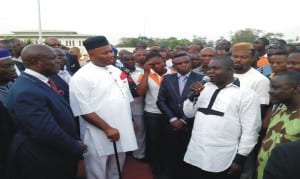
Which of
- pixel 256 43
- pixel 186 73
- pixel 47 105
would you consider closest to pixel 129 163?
pixel 186 73

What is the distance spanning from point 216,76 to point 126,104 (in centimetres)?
104

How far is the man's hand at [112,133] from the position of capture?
10.4 feet

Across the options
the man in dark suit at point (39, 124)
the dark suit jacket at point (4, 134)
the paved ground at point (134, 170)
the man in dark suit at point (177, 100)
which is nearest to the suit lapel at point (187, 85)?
the man in dark suit at point (177, 100)

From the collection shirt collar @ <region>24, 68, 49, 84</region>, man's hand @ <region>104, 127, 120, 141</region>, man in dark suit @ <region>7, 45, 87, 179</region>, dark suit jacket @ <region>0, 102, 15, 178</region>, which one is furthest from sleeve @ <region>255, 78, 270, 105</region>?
dark suit jacket @ <region>0, 102, 15, 178</region>

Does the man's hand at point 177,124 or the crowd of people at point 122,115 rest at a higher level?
the crowd of people at point 122,115

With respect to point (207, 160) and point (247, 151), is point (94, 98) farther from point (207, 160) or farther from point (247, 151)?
point (247, 151)

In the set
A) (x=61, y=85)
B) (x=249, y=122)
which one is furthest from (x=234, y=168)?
(x=61, y=85)

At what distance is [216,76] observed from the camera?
3.08m

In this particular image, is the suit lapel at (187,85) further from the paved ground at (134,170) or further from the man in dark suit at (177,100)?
the paved ground at (134,170)

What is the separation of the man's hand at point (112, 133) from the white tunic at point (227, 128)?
2.85 feet

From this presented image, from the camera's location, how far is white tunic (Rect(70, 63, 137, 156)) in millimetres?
3189

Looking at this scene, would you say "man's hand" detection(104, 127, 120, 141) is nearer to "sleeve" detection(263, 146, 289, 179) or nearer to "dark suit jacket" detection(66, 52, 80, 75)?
"sleeve" detection(263, 146, 289, 179)

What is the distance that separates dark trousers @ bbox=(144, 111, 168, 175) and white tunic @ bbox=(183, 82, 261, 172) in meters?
1.38

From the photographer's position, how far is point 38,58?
2676 mm
